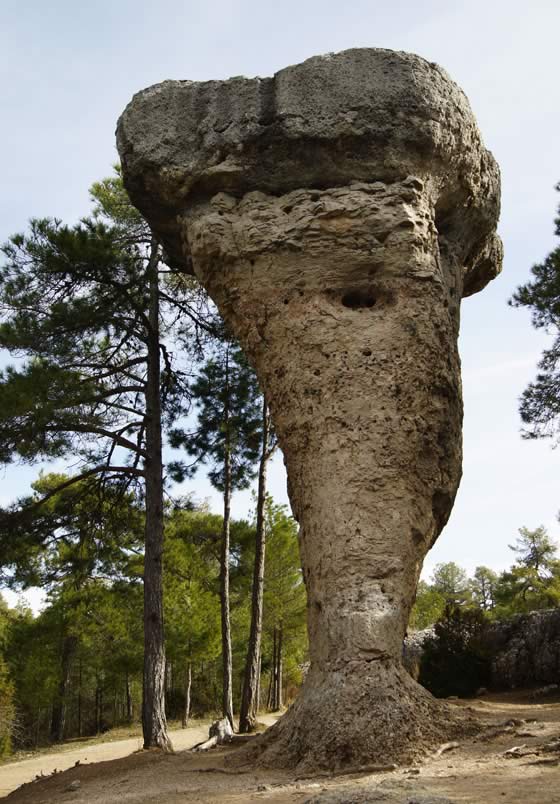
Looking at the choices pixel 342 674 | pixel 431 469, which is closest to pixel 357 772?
pixel 342 674

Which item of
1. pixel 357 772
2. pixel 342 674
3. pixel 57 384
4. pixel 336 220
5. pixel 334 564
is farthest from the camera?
pixel 57 384

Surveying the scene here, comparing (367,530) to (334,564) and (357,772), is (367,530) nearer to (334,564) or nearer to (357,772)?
(334,564)

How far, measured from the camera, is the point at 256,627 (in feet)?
45.8

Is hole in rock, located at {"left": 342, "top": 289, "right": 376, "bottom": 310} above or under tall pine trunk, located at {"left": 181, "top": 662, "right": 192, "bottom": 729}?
above

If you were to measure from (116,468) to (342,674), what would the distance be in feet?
20.2

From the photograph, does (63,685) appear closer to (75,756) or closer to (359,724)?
(75,756)

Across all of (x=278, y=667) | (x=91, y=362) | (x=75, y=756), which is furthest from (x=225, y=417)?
(x=278, y=667)

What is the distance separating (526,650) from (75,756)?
909cm

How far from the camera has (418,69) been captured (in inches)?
325

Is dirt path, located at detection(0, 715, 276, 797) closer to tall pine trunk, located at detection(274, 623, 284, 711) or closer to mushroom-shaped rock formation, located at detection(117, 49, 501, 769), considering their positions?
tall pine trunk, located at detection(274, 623, 284, 711)

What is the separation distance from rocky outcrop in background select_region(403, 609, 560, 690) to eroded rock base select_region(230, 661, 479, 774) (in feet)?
21.0

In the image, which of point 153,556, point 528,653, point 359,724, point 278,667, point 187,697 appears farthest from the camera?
point 278,667

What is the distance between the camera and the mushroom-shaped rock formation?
691cm

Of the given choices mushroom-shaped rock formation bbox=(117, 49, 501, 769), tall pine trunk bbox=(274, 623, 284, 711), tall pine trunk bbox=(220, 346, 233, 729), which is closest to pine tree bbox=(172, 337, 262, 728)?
tall pine trunk bbox=(220, 346, 233, 729)
